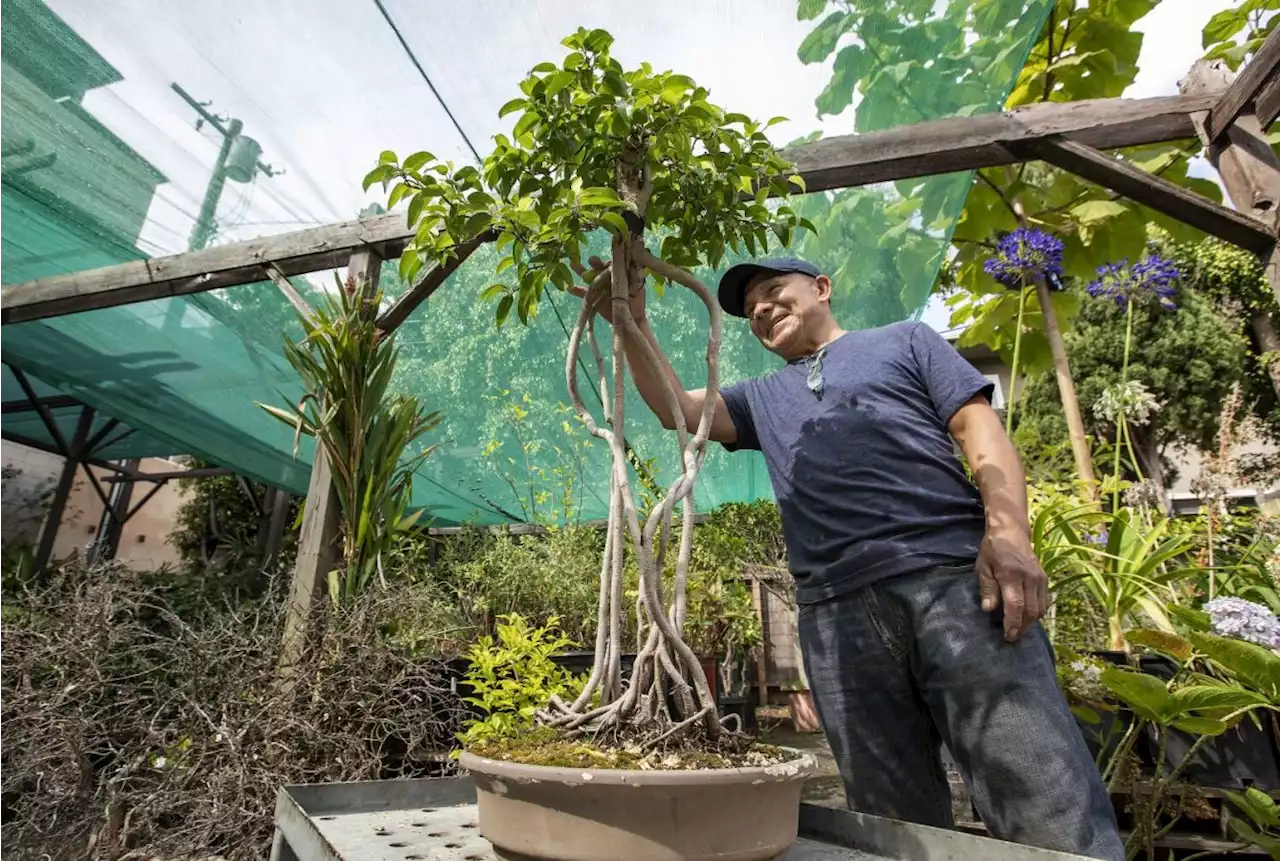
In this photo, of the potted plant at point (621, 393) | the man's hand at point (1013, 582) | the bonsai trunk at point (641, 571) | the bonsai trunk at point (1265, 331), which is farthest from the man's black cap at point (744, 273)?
the bonsai trunk at point (1265, 331)

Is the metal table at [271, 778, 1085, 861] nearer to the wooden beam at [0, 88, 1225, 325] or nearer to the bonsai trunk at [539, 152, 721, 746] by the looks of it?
the bonsai trunk at [539, 152, 721, 746]

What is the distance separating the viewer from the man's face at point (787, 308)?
144 cm

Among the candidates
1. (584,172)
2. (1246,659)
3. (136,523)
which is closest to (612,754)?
(584,172)

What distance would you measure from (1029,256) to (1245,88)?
76 cm

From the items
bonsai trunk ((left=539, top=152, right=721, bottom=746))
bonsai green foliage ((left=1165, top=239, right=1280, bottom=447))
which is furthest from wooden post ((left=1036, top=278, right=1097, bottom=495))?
bonsai green foliage ((left=1165, top=239, right=1280, bottom=447))

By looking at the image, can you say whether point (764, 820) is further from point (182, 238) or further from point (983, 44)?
point (182, 238)

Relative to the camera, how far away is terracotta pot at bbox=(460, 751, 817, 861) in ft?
1.98

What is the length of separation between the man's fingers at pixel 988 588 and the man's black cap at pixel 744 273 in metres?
0.70

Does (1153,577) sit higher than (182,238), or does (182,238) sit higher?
(182,238)

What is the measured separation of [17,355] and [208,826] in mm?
3948

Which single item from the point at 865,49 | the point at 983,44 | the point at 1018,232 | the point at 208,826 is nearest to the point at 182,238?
the point at 208,826

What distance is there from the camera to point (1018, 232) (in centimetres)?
275

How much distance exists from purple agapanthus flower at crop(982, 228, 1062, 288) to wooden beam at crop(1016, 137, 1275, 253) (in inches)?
10.3

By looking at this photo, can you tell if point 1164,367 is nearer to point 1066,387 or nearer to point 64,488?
point 1066,387
